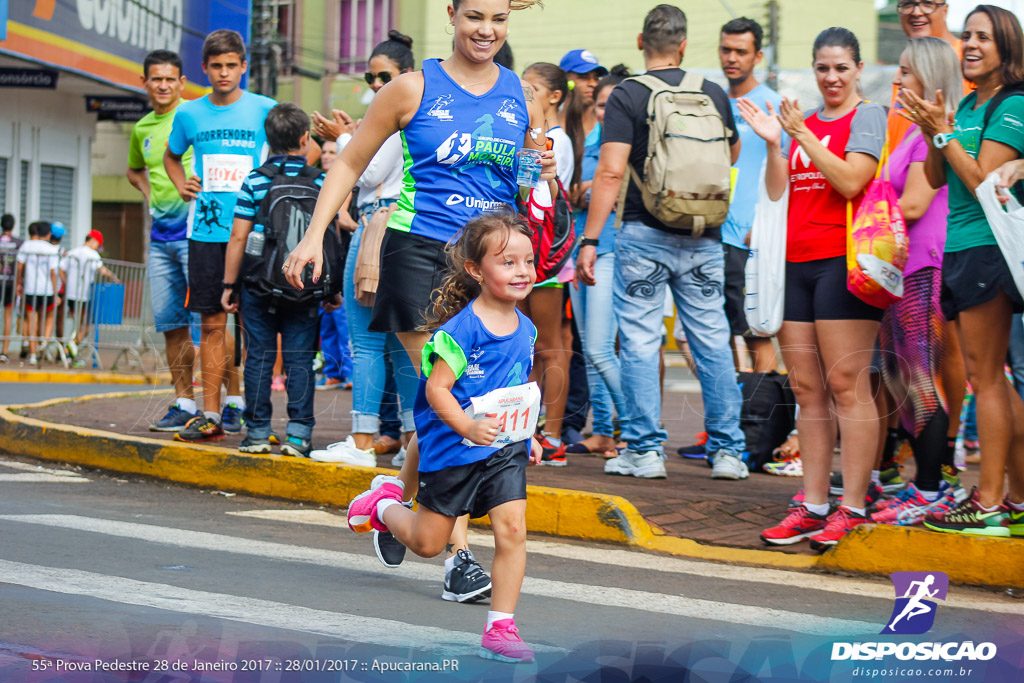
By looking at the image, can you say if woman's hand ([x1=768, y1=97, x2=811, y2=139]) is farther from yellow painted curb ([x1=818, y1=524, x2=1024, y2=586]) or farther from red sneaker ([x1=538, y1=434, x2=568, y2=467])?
red sneaker ([x1=538, y1=434, x2=568, y2=467])

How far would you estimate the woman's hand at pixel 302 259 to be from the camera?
15.1 ft

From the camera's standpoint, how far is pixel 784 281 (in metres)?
5.74

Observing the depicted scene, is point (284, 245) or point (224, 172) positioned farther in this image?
point (224, 172)

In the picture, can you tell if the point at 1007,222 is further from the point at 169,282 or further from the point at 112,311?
the point at 112,311

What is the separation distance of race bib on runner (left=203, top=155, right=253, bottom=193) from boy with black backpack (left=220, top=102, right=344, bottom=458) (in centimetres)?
55

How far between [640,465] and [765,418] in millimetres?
1246

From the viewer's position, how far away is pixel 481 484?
3.98 m

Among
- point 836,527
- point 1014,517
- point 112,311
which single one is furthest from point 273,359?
point 112,311

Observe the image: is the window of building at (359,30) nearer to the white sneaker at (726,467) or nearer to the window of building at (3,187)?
the window of building at (3,187)

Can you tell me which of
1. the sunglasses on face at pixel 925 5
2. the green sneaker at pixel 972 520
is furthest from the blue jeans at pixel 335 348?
the green sneaker at pixel 972 520

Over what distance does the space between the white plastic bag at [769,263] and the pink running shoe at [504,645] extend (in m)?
2.49

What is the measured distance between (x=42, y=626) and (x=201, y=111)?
5014 mm

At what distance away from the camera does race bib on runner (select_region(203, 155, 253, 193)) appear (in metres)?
7.99

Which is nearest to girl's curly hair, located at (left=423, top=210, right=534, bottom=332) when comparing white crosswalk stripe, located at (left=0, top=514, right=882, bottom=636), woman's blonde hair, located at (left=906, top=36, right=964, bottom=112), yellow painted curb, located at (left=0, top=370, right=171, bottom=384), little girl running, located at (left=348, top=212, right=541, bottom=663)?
little girl running, located at (left=348, top=212, right=541, bottom=663)
